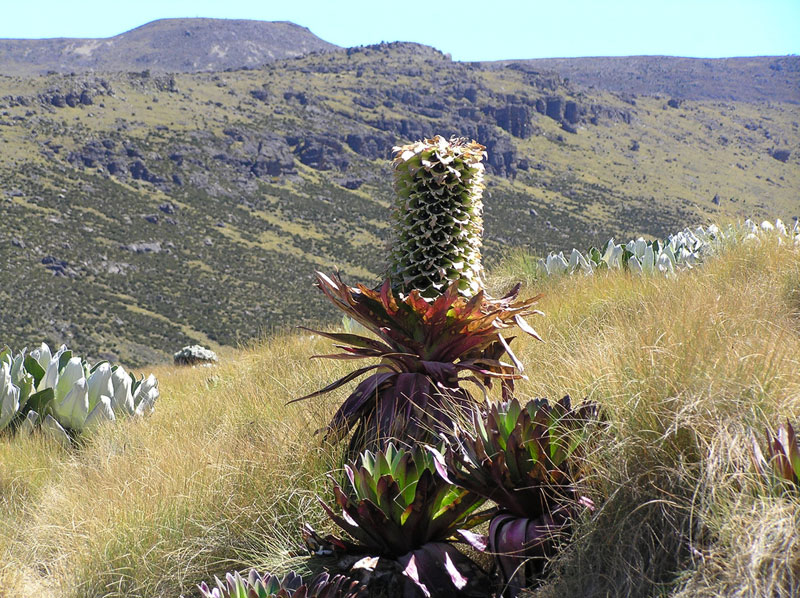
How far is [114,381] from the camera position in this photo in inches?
199

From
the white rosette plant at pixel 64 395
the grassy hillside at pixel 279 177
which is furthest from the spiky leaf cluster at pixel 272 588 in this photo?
the grassy hillside at pixel 279 177

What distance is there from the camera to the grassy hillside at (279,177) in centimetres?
6262

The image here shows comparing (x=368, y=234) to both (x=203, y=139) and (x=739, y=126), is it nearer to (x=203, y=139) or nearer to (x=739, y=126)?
(x=203, y=139)

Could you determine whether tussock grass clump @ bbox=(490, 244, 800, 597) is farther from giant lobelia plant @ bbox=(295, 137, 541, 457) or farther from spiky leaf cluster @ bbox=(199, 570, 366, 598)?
spiky leaf cluster @ bbox=(199, 570, 366, 598)

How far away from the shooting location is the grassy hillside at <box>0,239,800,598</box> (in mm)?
2002

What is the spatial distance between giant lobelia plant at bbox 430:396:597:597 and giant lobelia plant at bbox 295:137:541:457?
34 centimetres

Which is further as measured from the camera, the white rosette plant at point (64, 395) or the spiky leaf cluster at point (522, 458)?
the white rosette plant at point (64, 395)

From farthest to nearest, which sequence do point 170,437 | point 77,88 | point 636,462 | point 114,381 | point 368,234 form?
1. point 77,88
2. point 368,234
3. point 114,381
4. point 170,437
5. point 636,462

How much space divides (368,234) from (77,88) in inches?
2062

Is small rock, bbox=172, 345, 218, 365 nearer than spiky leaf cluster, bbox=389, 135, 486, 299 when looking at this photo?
No

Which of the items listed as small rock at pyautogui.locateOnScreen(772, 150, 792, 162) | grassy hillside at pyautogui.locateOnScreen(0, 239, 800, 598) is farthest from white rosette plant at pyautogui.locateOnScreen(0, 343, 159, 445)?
small rock at pyautogui.locateOnScreen(772, 150, 792, 162)

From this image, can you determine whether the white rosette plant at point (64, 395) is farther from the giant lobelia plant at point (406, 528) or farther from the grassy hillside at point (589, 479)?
the giant lobelia plant at point (406, 528)

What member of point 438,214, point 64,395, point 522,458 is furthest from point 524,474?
point 64,395

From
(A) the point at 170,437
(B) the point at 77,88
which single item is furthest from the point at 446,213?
(B) the point at 77,88
